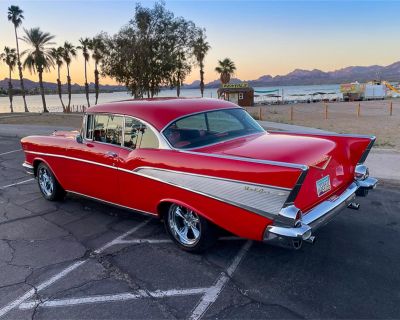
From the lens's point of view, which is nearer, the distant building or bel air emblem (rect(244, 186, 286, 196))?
bel air emblem (rect(244, 186, 286, 196))

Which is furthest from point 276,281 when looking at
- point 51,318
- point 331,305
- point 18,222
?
point 18,222

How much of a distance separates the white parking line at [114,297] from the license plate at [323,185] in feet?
4.84

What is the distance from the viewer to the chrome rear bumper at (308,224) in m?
3.01

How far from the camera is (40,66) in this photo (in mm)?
42969

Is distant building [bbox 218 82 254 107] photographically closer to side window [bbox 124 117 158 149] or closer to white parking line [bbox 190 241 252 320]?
side window [bbox 124 117 158 149]

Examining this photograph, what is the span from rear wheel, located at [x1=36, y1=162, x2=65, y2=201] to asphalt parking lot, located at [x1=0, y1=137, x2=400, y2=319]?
0.76m

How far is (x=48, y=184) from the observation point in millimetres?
6008

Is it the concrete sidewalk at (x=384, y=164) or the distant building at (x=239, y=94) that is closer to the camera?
the concrete sidewalk at (x=384, y=164)

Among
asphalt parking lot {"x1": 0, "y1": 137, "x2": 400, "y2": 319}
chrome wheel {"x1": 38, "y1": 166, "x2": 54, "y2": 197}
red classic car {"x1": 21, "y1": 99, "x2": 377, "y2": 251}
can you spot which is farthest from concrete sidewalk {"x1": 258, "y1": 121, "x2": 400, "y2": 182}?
chrome wheel {"x1": 38, "y1": 166, "x2": 54, "y2": 197}

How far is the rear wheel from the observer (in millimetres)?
5754

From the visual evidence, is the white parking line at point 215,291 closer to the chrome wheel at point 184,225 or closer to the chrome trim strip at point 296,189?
the chrome wheel at point 184,225

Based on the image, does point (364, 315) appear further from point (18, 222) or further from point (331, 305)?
point (18, 222)

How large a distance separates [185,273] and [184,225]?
0.61 meters

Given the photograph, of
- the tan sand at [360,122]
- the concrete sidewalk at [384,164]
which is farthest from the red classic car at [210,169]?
the tan sand at [360,122]
